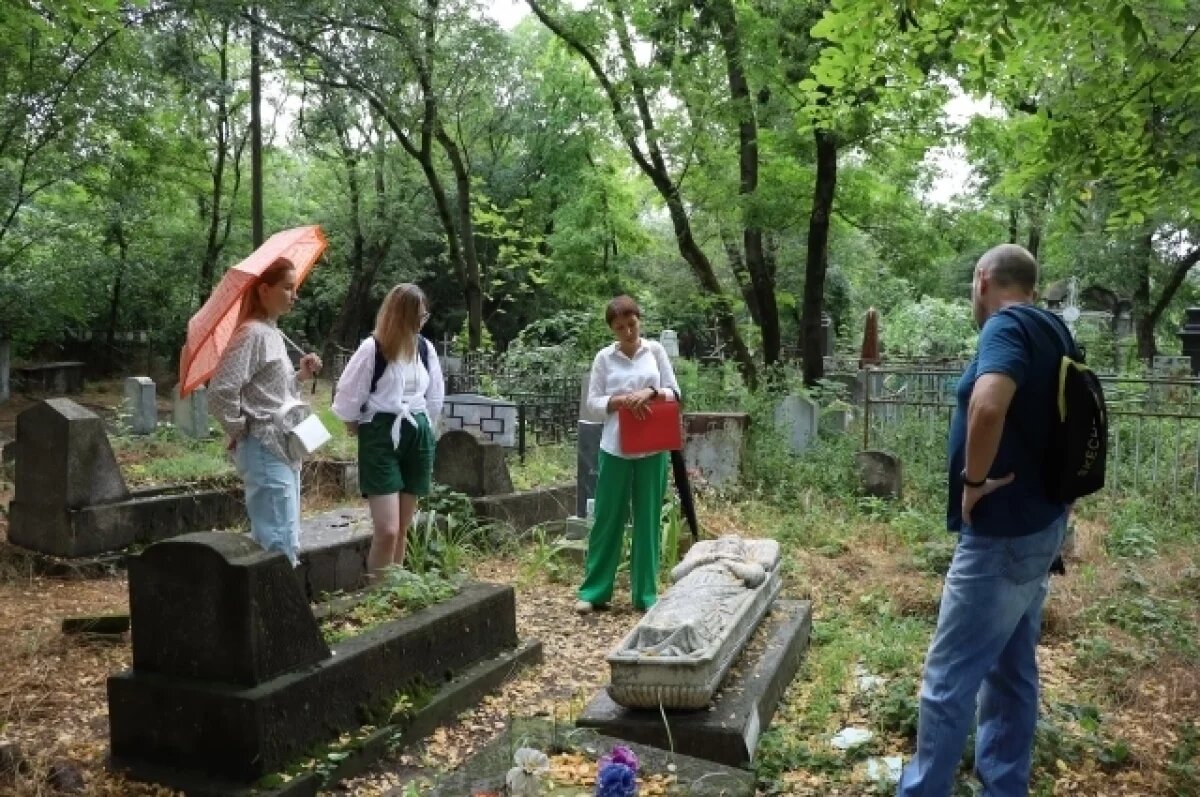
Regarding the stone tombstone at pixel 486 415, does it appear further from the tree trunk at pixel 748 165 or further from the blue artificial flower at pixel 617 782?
the blue artificial flower at pixel 617 782

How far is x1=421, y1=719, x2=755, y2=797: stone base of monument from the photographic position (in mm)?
2836

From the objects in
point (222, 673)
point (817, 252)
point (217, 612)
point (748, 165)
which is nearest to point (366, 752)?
point (222, 673)

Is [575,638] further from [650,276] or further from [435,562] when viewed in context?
[650,276]

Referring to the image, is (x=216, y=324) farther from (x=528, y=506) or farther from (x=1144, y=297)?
(x=1144, y=297)

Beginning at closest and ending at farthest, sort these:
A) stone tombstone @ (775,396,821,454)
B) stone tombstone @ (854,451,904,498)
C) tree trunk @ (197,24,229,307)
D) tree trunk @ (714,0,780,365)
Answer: stone tombstone @ (854,451,904,498) → stone tombstone @ (775,396,821,454) → tree trunk @ (714,0,780,365) → tree trunk @ (197,24,229,307)

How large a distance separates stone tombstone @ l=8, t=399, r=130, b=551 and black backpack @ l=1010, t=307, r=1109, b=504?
18.5 feet

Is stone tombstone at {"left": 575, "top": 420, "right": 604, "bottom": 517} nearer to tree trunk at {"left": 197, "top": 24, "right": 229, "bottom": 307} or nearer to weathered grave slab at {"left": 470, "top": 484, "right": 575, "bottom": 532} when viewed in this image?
weathered grave slab at {"left": 470, "top": 484, "right": 575, "bottom": 532}

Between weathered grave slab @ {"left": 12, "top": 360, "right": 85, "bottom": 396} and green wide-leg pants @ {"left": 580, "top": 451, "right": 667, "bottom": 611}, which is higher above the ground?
weathered grave slab @ {"left": 12, "top": 360, "right": 85, "bottom": 396}

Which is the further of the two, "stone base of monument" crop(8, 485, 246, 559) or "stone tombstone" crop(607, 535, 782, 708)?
"stone base of monument" crop(8, 485, 246, 559)

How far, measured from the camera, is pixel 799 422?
429 inches

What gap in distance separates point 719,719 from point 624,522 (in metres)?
2.13

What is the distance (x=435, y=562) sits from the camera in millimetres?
5812

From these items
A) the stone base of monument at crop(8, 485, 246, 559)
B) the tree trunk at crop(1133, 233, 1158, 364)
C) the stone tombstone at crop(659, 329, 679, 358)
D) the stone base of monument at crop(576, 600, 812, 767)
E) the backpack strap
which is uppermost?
the tree trunk at crop(1133, 233, 1158, 364)

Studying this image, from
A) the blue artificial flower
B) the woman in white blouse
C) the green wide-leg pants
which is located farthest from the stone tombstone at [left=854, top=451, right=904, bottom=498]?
the blue artificial flower
